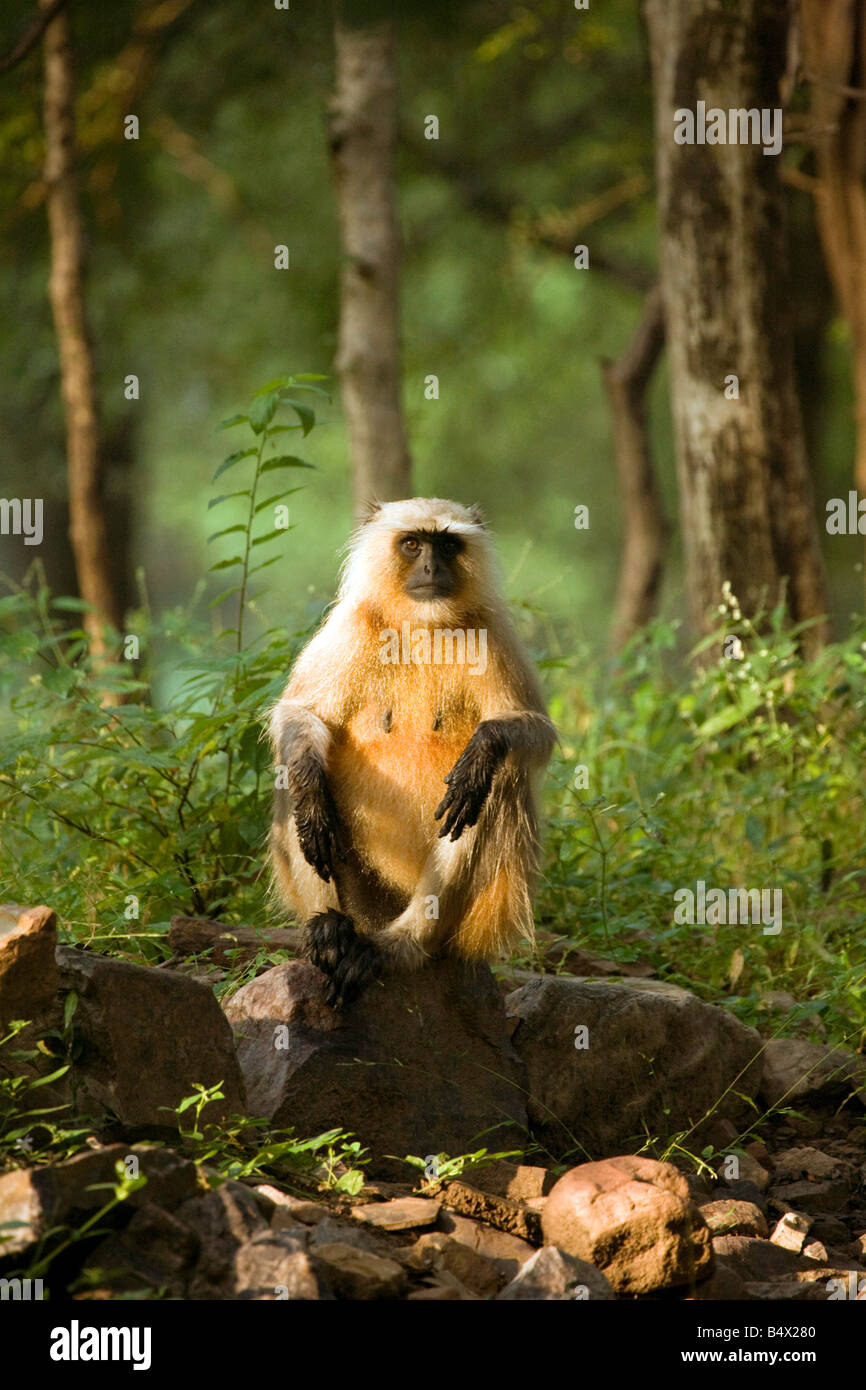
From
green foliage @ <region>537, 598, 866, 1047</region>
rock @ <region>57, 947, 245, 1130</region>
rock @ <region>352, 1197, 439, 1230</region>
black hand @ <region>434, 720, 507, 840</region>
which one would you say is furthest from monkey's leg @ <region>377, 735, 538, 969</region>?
rock @ <region>352, 1197, 439, 1230</region>

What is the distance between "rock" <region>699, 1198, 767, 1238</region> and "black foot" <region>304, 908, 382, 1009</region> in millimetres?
1169

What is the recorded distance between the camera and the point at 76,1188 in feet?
9.53

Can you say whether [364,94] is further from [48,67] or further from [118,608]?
[118,608]

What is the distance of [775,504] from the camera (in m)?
7.57

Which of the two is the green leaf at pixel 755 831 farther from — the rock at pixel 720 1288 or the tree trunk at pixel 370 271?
the tree trunk at pixel 370 271

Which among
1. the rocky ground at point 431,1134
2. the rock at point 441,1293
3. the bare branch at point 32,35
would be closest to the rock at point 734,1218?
the rocky ground at point 431,1134

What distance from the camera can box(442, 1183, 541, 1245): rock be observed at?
12.0 feet

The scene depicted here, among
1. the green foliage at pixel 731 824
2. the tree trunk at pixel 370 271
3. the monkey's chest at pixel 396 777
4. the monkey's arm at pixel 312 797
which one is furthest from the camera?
the tree trunk at pixel 370 271

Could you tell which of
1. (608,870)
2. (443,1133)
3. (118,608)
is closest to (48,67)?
(118,608)

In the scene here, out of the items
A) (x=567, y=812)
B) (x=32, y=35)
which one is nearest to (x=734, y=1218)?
(x=567, y=812)

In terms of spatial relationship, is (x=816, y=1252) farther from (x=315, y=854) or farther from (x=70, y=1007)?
(x=70, y=1007)

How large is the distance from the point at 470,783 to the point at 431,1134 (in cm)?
103

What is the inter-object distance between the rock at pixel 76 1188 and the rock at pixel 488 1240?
0.80 meters

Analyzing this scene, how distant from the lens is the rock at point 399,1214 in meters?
3.52
